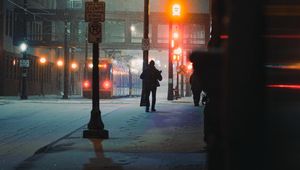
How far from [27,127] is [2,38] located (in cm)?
2977

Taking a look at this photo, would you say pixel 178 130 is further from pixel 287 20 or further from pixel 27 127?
pixel 287 20

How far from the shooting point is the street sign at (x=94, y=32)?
40.4ft

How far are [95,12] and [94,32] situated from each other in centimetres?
44

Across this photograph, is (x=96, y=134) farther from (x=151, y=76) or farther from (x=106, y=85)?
(x=106, y=85)

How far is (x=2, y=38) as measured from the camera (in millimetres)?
43844

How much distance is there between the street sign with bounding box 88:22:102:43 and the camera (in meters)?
12.3

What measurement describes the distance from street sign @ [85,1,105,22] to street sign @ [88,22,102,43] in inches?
4.2

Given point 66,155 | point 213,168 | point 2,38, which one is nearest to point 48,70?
point 2,38

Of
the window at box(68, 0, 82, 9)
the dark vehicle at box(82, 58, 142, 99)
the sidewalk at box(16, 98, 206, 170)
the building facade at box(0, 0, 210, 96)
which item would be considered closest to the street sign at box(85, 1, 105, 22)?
the sidewalk at box(16, 98, 206, 170)

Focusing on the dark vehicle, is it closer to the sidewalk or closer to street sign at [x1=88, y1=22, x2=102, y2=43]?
the sidewalk

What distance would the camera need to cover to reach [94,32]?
1236 cm

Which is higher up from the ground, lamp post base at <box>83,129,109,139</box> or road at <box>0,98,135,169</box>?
lamp post base at <box>83,129,109,139</box>

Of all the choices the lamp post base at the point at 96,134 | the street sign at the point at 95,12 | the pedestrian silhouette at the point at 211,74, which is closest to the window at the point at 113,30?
the street sign at the point at 95,12

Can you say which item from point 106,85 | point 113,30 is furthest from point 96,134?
point 113,30
